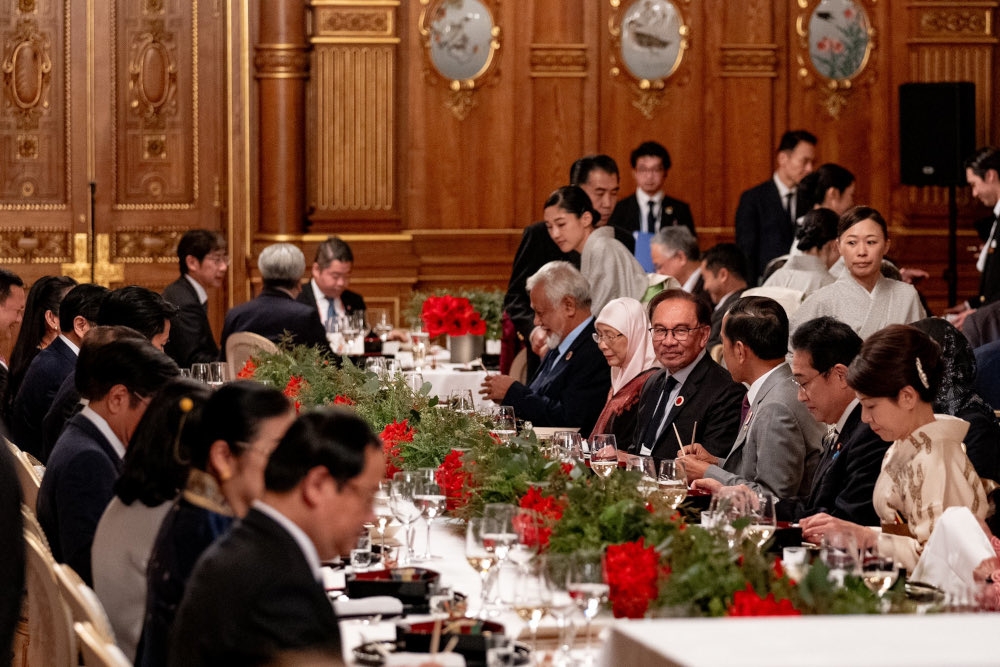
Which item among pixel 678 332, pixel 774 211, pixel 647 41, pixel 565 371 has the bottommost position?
pixel 565 371

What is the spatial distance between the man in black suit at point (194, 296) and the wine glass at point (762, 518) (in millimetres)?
4611

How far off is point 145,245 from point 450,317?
351cm

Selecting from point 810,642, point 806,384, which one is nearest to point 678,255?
point 806,384

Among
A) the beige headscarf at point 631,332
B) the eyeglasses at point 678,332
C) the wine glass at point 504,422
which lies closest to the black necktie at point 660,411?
the eyeglasses at point 678,332

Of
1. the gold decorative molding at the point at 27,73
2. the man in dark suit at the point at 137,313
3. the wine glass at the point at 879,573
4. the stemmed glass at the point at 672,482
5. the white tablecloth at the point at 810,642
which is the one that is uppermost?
the gold decorative molding at the point at 27,73

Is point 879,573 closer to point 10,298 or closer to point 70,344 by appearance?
point 70,344

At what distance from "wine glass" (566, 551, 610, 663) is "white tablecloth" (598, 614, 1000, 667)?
1.07 ft

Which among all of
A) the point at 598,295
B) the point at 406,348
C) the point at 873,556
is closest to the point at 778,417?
the point at 873,556

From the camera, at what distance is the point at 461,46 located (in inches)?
413

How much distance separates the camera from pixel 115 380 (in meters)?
3.78

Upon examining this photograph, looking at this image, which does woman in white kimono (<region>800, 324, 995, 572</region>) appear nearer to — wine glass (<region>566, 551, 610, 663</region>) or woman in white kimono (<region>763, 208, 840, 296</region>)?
wine glass (<region>566, 551, 610, 663</region>)

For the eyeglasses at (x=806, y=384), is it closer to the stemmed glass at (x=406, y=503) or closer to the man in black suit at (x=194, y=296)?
the stemmed glass at (x=406, y=503)

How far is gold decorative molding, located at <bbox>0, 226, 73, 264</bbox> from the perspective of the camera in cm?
1045

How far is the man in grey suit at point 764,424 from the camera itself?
4.43 meters
